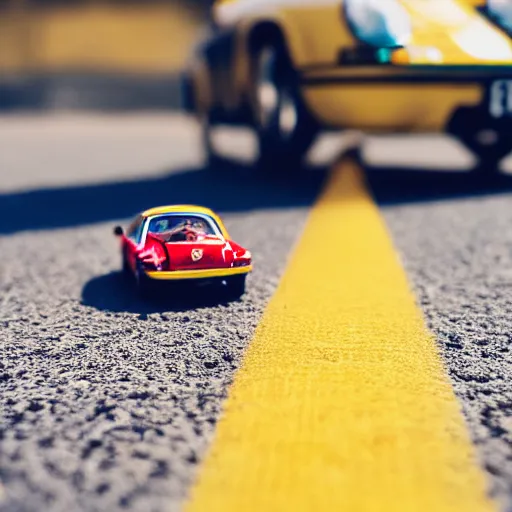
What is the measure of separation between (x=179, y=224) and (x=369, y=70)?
285cm

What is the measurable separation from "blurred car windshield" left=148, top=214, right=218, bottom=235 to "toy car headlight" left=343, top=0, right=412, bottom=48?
8.08 feet

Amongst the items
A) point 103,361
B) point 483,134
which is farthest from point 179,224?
point 483,134

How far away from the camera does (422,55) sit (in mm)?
4215

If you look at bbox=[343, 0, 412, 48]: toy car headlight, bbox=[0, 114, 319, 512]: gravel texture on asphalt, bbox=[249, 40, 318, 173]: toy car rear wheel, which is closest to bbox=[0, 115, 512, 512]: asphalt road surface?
bbox=[0, 114, 319, 512]: gravel texture on asphalt

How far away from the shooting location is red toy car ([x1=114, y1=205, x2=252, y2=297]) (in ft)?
6.40

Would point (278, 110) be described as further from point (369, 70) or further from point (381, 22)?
point (381, 22)

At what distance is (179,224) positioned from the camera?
2021mm

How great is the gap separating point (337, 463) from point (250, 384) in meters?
0.41

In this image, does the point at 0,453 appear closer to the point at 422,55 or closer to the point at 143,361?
the point at 143,361

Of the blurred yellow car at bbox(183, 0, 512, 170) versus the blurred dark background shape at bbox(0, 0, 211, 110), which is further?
the blurred dark background shape at bbox(0, 0, 211, 110)

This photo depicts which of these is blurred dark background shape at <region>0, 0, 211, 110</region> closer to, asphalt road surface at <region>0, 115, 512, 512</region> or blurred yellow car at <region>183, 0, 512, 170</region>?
blurred yellow car at <region>183, 0, 512, 170</region>

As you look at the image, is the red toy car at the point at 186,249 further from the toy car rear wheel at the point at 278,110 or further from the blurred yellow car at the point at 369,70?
the toy car rear wheel at the point at 278,110

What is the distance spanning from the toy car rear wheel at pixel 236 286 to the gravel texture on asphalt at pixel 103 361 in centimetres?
4

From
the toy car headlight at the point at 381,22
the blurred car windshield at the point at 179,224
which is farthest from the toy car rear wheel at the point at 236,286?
the toy car headlight at the point at 381,22
